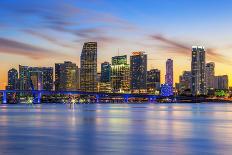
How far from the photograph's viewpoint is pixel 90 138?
155ft

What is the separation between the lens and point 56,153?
35125 mm

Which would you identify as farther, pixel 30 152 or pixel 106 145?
pixel 106 145

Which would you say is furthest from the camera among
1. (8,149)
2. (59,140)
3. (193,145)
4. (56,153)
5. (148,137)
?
Result: (148,137)

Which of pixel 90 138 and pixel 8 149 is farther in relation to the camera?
pixel 90 138

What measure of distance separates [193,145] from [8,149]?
14.1m

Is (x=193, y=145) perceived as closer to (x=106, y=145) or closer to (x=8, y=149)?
(x=106, y=145)

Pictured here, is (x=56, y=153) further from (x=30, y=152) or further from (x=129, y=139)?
(x=129, y=139)

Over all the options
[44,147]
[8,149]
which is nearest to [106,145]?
[44,147]

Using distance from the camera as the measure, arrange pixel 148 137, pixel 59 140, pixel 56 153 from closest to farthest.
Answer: pixel 56 153
pixel 59 140
pixel 148 137

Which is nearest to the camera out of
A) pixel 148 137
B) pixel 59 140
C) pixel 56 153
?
pixel 56 153

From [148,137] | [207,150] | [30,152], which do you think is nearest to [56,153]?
[30,152]

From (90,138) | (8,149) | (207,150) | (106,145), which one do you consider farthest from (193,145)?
(8,149)

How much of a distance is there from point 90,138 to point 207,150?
12.9 metres

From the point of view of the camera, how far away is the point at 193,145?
1610 inches
